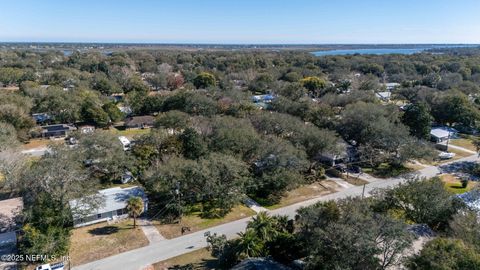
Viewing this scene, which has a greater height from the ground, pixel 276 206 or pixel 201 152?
pixel 201 152

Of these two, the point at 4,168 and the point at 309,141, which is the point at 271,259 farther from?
the point at 4,168

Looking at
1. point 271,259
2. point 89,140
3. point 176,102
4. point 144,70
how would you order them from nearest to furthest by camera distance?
point 271,259, point 89,140, point 176,102, point 144,70

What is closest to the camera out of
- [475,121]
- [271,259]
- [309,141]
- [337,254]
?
[337,254]

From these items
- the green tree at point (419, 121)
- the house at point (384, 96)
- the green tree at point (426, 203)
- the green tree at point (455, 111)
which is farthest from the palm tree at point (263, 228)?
the house at point (384, 96)

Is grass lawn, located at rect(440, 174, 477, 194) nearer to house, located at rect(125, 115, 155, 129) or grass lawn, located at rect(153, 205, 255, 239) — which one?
grass lawn, located at rect(153, 205, 255, 239)

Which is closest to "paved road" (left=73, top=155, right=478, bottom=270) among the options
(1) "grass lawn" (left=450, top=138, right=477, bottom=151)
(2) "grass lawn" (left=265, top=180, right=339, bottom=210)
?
(2) "grass lawn" (left=265, top=180, right=339, bottom=210)

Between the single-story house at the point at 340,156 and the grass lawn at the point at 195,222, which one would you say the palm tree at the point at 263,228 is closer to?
the grass lawn at the point at 195,222

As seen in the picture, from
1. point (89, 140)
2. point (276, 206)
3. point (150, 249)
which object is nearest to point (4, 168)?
point (89, 140)
